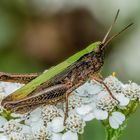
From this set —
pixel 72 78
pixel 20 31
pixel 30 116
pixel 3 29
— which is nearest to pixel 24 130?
pixel 30 116

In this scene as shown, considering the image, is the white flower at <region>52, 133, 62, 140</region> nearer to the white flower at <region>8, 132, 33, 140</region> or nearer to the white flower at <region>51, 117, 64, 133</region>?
the white flower at <region>51, 117, 64, 133</region>

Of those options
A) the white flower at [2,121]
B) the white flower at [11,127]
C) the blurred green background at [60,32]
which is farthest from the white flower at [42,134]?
the blurred green background at [60,32]

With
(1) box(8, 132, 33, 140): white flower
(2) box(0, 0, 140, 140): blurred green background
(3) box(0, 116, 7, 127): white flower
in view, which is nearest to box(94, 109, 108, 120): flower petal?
(1) box(8, 132, 33, 140): white flower

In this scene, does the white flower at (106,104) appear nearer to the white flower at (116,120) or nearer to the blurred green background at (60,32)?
the white flower at (116,120)

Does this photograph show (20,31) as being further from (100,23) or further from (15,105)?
(15,105)

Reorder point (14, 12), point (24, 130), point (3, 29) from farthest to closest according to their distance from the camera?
1. point (14, 12)
2. point (3, 29)
3. point (24, 130)

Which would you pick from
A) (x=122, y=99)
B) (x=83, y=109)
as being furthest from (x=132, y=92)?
(x=83, y=109)
